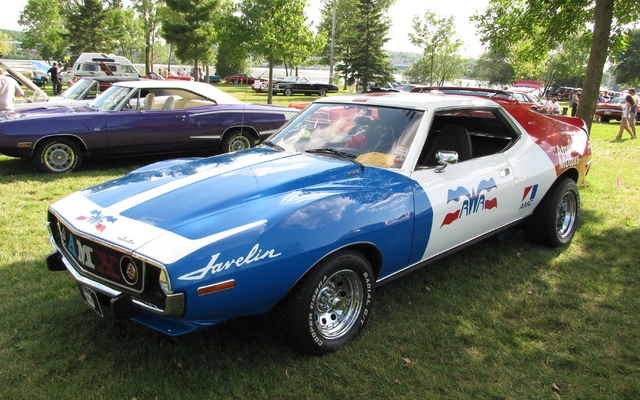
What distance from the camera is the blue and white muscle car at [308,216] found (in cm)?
235

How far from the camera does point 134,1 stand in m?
47.4

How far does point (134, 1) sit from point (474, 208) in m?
52.1

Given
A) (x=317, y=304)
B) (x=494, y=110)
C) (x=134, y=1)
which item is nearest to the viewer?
(x=317, y=304)

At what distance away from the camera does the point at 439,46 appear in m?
38.6

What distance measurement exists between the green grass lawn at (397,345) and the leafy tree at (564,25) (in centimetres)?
449

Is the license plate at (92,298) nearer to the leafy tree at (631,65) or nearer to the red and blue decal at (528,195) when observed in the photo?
the red and blue decal at (528,195)

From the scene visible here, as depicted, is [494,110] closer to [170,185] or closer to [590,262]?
[590,262]

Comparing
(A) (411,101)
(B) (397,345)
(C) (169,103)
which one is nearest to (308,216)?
(B) (397,345)

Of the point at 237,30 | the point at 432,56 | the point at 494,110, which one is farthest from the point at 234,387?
the point at 432,56

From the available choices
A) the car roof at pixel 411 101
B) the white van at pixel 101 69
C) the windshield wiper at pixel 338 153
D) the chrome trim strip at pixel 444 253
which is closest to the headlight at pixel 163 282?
the chrome trim strip at pixel 444 253

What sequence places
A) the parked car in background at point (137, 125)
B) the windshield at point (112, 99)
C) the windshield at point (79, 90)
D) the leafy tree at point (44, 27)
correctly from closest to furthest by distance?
1. the parked car in background at point (137, 125)
2. the windshield at point (112, 99)
3. the windshield at point (79, 90)
4. the leafy tree at point (44, 27)

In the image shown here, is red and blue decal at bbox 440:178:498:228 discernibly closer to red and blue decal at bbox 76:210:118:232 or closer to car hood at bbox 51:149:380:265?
car hood at bbox 51:149:380:265

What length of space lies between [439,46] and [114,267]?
131 feet

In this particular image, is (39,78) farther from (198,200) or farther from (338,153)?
(198,200)
